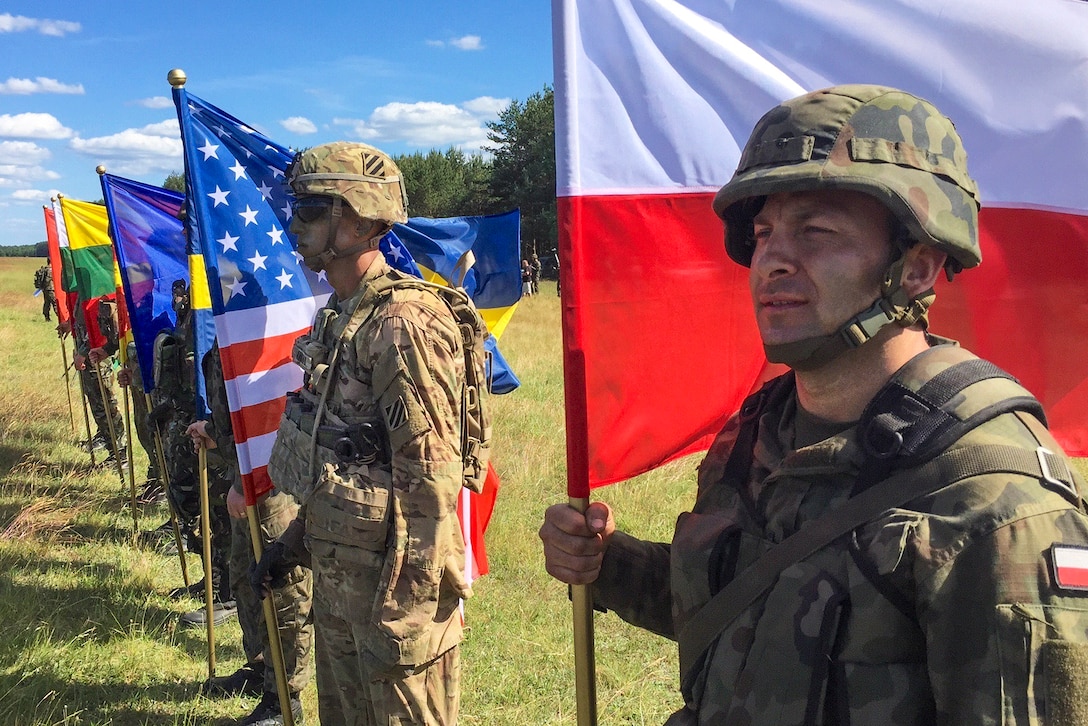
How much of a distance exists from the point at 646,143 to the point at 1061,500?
1355 mm

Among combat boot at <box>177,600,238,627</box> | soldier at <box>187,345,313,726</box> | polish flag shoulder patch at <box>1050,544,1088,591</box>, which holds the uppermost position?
polish flag shoulder patch at <box>1050,544,1088,591</box>

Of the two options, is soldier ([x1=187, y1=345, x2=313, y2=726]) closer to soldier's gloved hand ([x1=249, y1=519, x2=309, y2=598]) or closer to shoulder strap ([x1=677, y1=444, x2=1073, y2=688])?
Result: soldier's gloved hand ([x1=249, y1=519, x2=309, y2=598])

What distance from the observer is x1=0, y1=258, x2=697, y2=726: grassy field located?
4.32 meters

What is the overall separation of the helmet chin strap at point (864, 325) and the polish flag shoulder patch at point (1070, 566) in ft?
1.55

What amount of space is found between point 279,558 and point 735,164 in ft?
7.61

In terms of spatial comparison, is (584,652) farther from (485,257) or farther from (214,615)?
(485,257)

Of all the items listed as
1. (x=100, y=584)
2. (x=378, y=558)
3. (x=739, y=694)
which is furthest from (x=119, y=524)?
(x=739, y=694)

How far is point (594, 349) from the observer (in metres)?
2.14

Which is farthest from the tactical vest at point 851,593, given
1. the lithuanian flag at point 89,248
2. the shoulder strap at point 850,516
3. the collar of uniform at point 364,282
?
the lithuanian flag at point 89,248

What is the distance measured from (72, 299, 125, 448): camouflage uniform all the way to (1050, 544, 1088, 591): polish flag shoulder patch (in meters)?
9.02

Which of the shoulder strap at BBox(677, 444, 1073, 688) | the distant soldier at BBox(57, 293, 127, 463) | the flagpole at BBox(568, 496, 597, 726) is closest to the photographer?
the shoulder strap at BBox(677, 444, 1073, 688)

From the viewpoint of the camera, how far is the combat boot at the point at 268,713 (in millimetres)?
4137

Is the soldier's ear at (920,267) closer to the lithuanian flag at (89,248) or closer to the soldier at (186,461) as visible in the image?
the soldier at (186,461)

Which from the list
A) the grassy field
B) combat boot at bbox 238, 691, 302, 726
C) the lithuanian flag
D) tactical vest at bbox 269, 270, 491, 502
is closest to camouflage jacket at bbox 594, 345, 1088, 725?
tactical vest at bbox 269, 270, 491, 502
